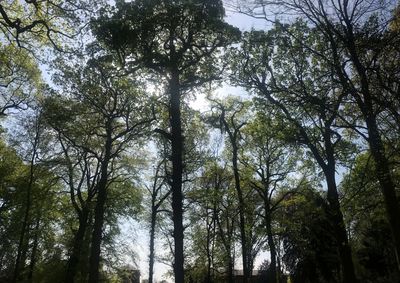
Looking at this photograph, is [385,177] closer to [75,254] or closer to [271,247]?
[271,247]

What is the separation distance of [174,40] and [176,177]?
5766mm

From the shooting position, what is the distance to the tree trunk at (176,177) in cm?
1404

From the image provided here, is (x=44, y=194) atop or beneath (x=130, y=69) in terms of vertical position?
beneath

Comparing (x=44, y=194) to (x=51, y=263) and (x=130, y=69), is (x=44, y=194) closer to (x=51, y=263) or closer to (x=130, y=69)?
(x=51, y=263)

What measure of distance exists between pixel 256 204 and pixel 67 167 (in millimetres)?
14815

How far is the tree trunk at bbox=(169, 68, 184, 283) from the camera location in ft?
46.1

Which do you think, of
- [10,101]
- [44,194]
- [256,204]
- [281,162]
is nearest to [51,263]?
[44,194]

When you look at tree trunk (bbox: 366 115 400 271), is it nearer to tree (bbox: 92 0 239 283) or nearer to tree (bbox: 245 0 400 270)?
tree (bbox: 245 0 400 270)

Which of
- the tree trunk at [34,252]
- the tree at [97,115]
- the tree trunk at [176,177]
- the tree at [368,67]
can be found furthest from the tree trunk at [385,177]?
the tree trunk at [34,252]

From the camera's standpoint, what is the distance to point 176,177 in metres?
14.8

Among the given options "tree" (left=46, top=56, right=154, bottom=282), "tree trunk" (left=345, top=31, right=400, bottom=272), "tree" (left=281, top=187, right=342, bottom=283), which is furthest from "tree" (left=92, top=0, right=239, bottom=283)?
"tree" (left=281, top=187, right=342, bottom=283)

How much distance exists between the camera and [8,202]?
97.9 feet

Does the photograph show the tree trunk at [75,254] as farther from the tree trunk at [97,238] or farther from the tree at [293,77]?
the tree at [293,77]

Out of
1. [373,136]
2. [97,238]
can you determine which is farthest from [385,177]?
[97,238]
